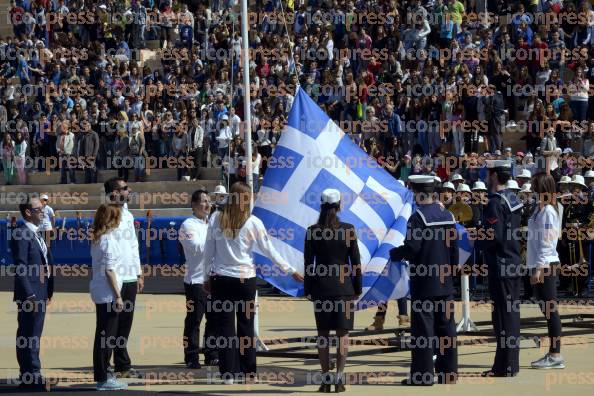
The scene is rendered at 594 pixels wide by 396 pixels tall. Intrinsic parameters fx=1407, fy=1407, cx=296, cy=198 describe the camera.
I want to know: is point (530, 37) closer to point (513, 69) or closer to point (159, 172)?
point (513, 69)

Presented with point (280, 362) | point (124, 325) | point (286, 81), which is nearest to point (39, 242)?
point (124, 325)

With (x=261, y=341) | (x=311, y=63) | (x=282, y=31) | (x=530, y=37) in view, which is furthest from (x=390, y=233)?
(x=282, y=31)

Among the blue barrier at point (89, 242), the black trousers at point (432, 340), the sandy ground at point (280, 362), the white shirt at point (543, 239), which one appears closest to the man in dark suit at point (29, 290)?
the sandy ground at point (280, 362)

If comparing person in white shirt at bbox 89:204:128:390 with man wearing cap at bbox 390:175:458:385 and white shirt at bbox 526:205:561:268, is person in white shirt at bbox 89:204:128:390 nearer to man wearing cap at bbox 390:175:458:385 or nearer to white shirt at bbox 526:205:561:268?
man wearing cap at bbox 390:175:458:385

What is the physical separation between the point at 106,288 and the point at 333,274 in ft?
7.15

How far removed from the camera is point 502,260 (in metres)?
14.0

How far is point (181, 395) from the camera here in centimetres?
1277

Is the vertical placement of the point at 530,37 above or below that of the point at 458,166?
above

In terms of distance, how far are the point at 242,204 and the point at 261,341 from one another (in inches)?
126

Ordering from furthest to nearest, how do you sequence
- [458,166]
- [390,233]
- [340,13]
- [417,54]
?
[340,13] → [417,54] → [458,166] → [390,233]

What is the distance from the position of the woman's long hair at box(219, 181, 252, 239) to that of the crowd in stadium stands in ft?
34.7

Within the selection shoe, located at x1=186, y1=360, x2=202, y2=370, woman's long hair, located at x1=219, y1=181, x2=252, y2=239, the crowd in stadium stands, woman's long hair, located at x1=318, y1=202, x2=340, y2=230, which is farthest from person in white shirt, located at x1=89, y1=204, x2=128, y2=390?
the crowd in stadium stands

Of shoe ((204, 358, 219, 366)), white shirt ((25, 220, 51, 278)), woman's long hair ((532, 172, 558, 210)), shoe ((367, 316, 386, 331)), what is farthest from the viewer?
shoe ((367, 316, 386, 331))

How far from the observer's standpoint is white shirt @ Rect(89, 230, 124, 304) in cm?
1330
